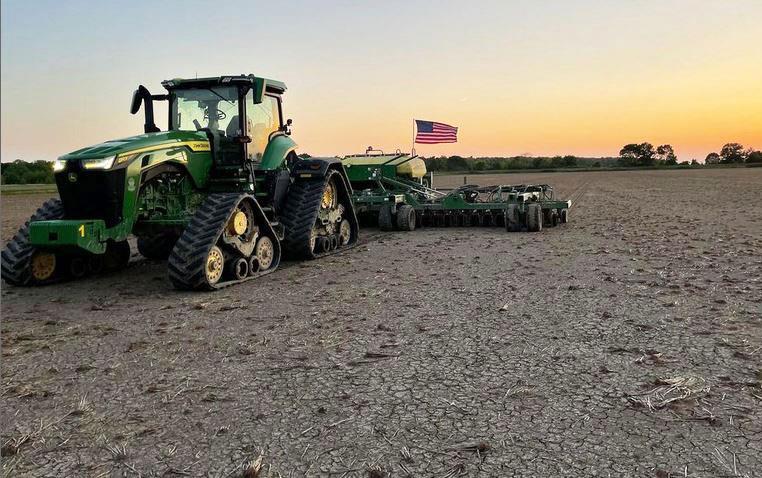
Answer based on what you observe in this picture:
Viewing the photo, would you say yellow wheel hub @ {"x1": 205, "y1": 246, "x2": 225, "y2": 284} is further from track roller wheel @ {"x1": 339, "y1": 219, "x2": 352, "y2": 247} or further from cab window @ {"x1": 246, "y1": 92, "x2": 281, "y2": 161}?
track roller wheel @ {"x1": 339, "y1": 219, "x2": 352, "y2": 247}

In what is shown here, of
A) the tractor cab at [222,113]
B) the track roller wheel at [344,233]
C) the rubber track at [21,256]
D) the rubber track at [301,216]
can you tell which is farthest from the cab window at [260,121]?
the rubber track at [21,256]

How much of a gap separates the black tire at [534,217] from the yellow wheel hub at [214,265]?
7.63 m

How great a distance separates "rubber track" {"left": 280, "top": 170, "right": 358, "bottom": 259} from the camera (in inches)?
376

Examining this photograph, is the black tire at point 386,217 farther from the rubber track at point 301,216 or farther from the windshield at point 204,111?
the windshield at point 204,111

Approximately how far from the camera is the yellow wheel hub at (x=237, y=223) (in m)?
7.83

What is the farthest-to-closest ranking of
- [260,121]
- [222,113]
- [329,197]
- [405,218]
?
[405,218] → [329,197] → [260,121] → [222,113]

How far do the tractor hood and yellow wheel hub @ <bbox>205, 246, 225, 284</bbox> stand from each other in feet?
5.26

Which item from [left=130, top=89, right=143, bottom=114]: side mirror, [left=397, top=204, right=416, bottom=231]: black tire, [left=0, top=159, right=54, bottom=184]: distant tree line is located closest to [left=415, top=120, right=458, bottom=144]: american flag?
[left=397, top=204, right=416, bottom=231]: black tire

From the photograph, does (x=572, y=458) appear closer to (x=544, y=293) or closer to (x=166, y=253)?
(x=544, y=293)

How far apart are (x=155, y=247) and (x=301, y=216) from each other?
8.56ft

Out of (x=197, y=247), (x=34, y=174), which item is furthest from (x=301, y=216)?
(x=34, y=174)

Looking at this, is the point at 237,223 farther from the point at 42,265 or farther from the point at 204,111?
the point at 42,265

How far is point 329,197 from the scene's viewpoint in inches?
424

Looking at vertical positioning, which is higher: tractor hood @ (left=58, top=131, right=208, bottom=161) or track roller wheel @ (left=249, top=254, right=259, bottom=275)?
tractor hood @ (left=58, top=131, right=208, bottom=161)
